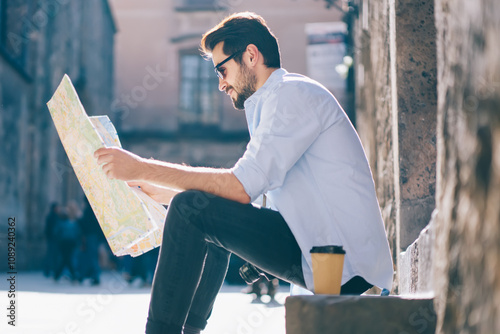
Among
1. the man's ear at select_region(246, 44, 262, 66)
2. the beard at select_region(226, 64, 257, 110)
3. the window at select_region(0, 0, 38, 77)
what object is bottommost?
the window at select_region(0, 0, 38, 77)

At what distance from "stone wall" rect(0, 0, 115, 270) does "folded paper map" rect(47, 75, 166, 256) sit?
10.3m

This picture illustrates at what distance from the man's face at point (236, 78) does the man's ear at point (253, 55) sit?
0.03 metres

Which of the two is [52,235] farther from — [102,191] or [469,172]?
[469,172]

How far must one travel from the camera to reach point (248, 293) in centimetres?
850

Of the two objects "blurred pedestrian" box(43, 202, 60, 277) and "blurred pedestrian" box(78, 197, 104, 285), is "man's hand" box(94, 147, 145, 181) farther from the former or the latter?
"blurred pedestrian" box(43, 202, 60, 277)

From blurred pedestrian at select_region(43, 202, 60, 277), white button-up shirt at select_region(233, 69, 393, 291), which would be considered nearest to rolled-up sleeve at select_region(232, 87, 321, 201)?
white button-up shirt at select_region(233, 69, 393, 291)

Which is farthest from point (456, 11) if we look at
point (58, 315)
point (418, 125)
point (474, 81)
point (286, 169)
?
point (58, 315)

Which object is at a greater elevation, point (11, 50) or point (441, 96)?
point (441, 96)

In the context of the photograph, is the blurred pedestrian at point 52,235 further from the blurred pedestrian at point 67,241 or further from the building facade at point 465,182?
the building facade at point 465,182

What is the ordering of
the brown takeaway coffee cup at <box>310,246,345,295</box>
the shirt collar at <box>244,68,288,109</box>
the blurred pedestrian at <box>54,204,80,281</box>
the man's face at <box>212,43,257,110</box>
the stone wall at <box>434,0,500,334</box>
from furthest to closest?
the blurred pedestrian at <box>54,204,80,281</box> → the man's face at <box>212,43,257,110</box> → the shirt collar at <box>244,68,288,109</box> → the brown takeaway coffee cup at <box>310,246,345,295</box> → the stone wall at <box>434,0,500,334</box>

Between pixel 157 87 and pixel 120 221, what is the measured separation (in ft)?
65.3

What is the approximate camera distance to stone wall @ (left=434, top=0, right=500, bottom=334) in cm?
125

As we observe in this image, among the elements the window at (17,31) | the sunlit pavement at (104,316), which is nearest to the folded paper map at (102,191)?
the sunlit pavement at (104,316)

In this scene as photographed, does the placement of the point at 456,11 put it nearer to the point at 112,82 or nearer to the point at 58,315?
the point at 58,315
